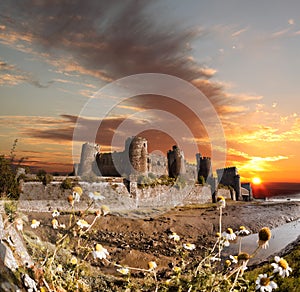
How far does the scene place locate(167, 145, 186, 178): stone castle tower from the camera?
4478 cm

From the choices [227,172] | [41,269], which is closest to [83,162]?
[227,172]

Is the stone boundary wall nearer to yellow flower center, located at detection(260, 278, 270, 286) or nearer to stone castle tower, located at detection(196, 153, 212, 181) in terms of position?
stone castle tower, located at detection(196, 153, 212, 181)

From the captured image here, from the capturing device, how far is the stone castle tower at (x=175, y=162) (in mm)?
44781

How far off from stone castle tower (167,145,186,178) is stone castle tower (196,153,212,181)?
7605 mm

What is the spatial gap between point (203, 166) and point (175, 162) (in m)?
9.58

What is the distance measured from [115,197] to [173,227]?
8.04 meters

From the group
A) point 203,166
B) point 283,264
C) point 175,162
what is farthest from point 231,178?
point 283,264

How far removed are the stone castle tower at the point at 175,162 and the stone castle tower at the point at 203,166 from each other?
7.61 m

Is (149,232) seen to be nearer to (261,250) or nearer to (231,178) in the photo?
(261,250)

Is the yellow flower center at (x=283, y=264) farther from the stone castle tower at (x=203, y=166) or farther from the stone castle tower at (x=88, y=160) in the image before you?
the stone castle tower at (x=203, y=166)

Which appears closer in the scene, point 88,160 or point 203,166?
point 88,160

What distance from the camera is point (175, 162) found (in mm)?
45344

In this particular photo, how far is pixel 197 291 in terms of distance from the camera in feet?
13.7

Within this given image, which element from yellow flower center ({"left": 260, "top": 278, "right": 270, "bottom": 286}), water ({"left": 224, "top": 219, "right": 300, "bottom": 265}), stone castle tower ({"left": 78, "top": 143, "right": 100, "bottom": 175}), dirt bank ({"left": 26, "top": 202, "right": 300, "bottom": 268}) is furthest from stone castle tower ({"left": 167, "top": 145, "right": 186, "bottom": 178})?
yellow flower center ({"left": 260, "top": 278, "right": 270, "bottom": 286})
